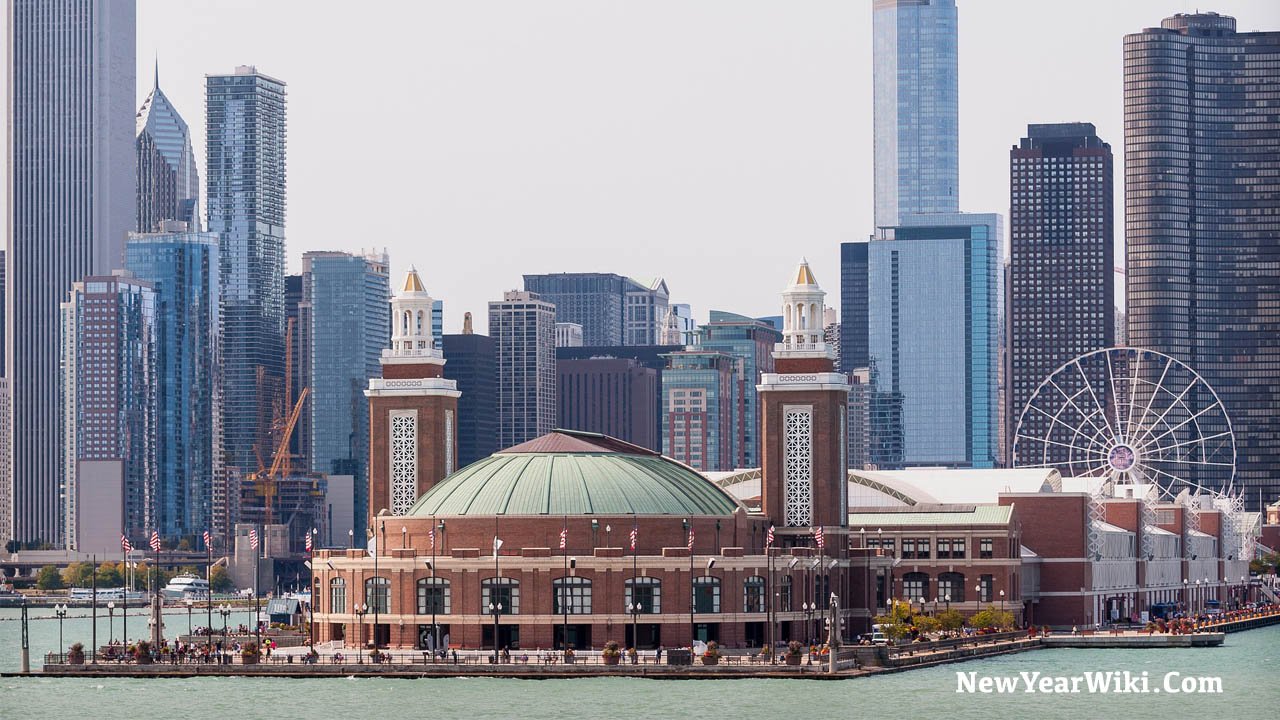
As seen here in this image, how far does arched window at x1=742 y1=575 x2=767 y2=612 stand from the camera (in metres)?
192

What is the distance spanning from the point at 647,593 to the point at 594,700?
109ft

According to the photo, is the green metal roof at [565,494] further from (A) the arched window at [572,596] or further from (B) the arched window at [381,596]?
(B) the arched window at [381,596]

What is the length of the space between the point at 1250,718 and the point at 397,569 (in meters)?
65.1

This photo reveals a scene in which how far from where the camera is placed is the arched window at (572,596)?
615 ft

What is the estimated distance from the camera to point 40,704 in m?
160

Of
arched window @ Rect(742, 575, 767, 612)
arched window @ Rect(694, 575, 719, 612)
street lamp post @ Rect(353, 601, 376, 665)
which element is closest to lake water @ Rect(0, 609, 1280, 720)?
arched window @ Rect(742, 575, 767, 612)

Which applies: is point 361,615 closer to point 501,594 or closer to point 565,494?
point 501,594

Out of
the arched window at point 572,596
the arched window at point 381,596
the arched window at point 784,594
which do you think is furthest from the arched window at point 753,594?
the arched window at point 381,596

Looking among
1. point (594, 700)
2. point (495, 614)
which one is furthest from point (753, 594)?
point (594, 700)

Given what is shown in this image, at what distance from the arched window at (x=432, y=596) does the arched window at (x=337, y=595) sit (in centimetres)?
874

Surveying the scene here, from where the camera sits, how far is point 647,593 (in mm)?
188250

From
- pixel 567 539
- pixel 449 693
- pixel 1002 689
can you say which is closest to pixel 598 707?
pixel 449 693

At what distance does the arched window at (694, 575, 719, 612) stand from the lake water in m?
19.1

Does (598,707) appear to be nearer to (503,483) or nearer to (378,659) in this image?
(378,659)
